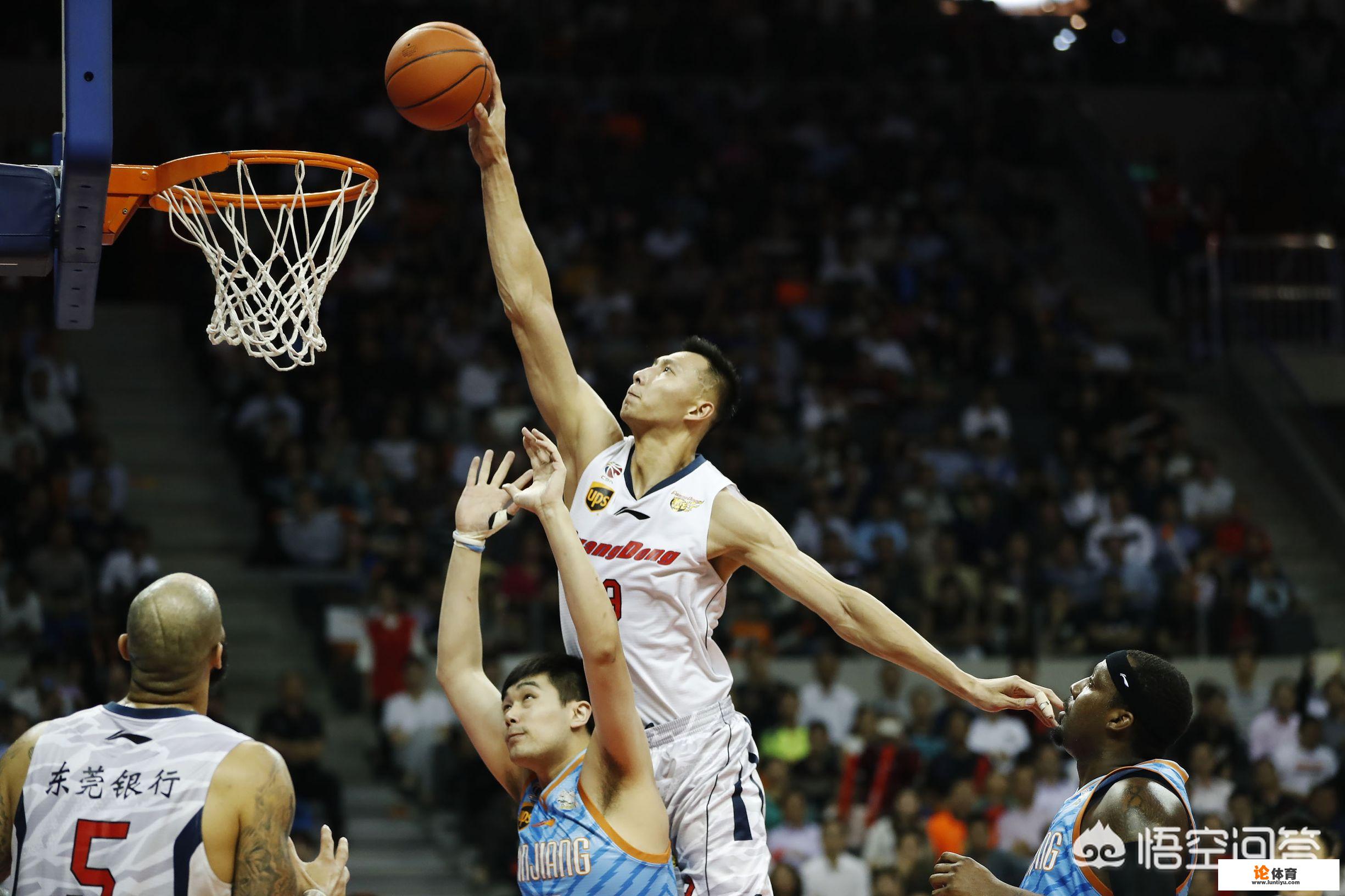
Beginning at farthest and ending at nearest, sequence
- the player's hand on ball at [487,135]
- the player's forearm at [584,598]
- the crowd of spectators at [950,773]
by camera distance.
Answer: the crowd of spectators at [950,773] → the player's hand on ball at [487,135] → the player's forearm at [584,598]

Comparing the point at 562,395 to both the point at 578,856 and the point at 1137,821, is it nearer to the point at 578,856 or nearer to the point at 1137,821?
the point at 578,856

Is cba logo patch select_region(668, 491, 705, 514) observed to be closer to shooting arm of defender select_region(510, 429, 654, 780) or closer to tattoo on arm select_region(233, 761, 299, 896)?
shooting arm of defender select_region(510, 429, 654, 780)

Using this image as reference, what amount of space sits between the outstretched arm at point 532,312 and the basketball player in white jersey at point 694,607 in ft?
0.16

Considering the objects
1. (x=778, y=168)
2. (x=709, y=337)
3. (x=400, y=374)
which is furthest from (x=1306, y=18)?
(x=400, y=374)

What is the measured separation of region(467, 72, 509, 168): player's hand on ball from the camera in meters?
4.94

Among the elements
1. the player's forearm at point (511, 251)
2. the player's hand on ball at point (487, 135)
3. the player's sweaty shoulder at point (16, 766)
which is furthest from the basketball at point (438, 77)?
the player's sweaty shoulder at point (16, 766)

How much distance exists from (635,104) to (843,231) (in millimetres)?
2781

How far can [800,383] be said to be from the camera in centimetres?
1417

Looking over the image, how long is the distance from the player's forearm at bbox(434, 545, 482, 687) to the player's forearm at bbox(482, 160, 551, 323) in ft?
2.95

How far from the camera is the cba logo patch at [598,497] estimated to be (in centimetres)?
470

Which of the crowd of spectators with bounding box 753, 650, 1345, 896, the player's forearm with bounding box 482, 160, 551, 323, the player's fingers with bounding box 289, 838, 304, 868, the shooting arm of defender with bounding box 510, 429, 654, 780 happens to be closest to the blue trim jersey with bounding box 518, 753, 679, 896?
the shooting arm of defender with bounding box 510, 429, 654, 780

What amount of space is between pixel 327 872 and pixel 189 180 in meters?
2.22

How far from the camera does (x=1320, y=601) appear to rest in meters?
14.0

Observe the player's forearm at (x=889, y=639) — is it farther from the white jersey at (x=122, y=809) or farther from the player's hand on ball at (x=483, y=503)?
the white jersey at (x=122, y=809)
